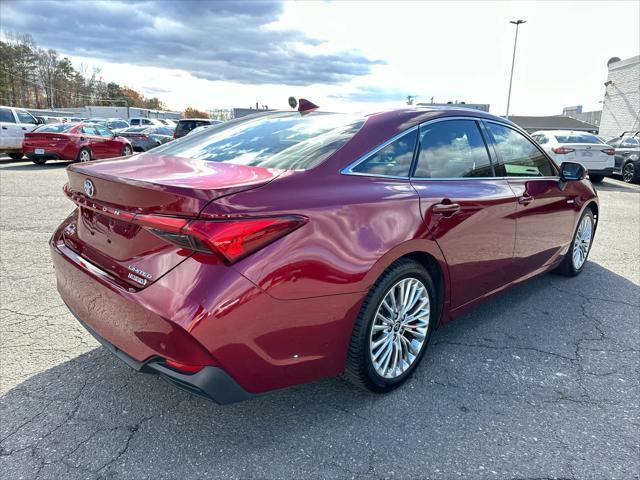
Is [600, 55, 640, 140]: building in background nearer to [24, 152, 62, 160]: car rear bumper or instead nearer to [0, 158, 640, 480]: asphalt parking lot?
[24, 152, 62, 160]: car rear bumper

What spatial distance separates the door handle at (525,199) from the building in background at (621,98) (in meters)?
33.2

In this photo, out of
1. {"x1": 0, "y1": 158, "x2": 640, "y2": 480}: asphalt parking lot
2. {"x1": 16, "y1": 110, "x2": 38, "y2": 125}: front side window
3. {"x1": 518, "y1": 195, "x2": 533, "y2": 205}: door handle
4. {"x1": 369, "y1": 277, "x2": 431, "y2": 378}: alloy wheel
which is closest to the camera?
{"x1": 0, "y1": 158, "x2": 640, "y2": 480}: asphalt parking lot

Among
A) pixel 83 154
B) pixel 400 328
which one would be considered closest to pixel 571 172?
pixel 400 328

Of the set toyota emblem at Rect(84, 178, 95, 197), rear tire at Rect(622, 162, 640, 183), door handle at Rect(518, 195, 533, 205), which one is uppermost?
toyota emblem at Rect(84, 178, 95, 197)

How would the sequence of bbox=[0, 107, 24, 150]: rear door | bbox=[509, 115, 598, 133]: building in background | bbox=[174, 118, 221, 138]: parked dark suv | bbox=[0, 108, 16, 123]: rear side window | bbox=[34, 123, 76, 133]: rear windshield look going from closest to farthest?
bbox=[34, 123, 76, 133]: rear windshield, bbox=[0, 107, 24, 150]: rear door, bbox=[0, 108, 16, 123]: rear side window, bbox=[174, 118, 221, 138]: parked dark suv, bbox=[509, 115, 598, 133]: building in background

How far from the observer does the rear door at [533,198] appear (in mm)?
3512

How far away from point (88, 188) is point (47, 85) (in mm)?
102787

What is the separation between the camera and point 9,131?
15.2 metres

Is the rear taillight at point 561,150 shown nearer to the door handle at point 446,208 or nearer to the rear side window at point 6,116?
the door handle at point 446,208

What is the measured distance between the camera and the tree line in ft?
244

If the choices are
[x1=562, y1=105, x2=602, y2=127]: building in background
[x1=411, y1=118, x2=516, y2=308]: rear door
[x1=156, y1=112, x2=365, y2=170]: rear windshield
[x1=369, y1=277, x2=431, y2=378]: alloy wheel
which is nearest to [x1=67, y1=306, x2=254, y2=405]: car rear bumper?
[x1=369, y1=277, x2=431, y2=378]: alloy wheel

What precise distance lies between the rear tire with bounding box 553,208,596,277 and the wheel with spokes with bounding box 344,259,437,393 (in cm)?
244

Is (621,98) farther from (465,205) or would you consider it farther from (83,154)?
(465,205)

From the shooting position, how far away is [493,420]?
8.11 ft
